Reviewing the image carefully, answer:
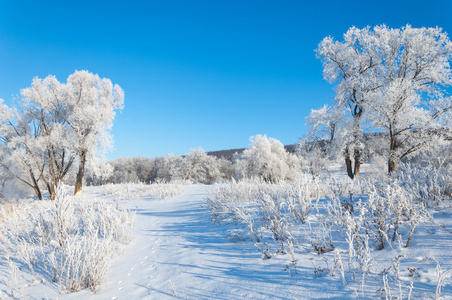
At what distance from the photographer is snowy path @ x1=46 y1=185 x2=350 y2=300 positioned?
7.86 ft

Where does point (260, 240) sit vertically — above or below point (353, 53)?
below

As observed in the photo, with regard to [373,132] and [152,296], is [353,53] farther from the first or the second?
[152,296]

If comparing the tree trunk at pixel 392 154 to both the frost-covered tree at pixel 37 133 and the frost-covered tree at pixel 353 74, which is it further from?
the frost-covered tree at pixel 37 133

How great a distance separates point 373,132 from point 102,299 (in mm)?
15016

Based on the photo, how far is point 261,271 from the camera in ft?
9.32

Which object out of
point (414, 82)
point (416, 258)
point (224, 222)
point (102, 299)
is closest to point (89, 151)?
point (224, 222)

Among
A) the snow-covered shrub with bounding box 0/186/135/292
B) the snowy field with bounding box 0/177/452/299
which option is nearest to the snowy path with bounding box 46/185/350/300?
the snowy field with bounding box 0/177/452/299

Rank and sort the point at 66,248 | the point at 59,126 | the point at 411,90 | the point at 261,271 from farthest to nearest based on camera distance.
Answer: the point at 59,126, the point at 411,90, the point at 66,248, the point at 261,271

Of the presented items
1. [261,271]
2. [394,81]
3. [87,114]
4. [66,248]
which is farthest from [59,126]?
[394,81]

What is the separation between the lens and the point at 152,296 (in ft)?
9.05

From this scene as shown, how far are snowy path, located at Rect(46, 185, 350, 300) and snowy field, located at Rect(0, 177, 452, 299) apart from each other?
11 mm

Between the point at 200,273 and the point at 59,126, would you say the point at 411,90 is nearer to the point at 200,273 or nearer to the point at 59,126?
the point at 200,273

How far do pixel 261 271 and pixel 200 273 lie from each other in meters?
0.86

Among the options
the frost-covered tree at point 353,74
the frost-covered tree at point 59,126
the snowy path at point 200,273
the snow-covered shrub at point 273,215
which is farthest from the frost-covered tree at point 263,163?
the snowy path at point 200,273
